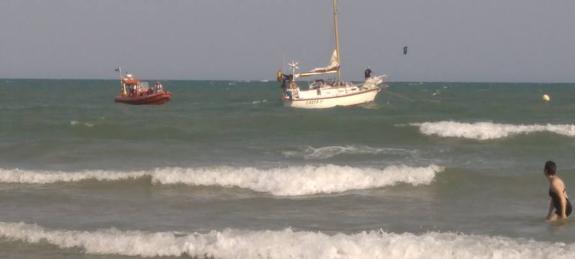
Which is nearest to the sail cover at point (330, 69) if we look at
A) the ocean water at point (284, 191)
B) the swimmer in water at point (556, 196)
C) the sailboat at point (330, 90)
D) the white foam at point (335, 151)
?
the sailboat at point (330, 90)

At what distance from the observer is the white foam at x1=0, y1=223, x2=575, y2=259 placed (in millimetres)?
9805

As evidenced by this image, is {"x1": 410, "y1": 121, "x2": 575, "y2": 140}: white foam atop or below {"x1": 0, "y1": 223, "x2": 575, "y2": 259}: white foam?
below

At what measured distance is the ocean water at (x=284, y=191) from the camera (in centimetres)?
1034

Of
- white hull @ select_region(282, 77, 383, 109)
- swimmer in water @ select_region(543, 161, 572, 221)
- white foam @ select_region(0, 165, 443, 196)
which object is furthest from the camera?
white hull @ select_region(282, 77, 383, 109)

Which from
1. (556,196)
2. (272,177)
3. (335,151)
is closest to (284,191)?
(272,177)

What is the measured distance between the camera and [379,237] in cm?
1042

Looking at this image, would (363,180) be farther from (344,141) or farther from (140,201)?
(344,141)

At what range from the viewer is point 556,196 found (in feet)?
38.5

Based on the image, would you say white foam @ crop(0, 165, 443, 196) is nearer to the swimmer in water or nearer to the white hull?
the swimmer in water

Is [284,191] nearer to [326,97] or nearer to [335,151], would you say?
[335,151]

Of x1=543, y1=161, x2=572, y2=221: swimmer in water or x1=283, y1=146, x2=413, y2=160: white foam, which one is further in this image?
x1=283, y1=146, x2=413, y2=160: white foam

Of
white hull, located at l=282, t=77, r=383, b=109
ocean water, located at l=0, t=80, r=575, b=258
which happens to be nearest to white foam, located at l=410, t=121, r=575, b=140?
ocean water, located at l=0, t=80, r=575, b=258

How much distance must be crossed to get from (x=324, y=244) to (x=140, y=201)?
577 centimetres

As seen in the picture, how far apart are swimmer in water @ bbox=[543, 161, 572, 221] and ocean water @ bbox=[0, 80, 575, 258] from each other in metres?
0.29
